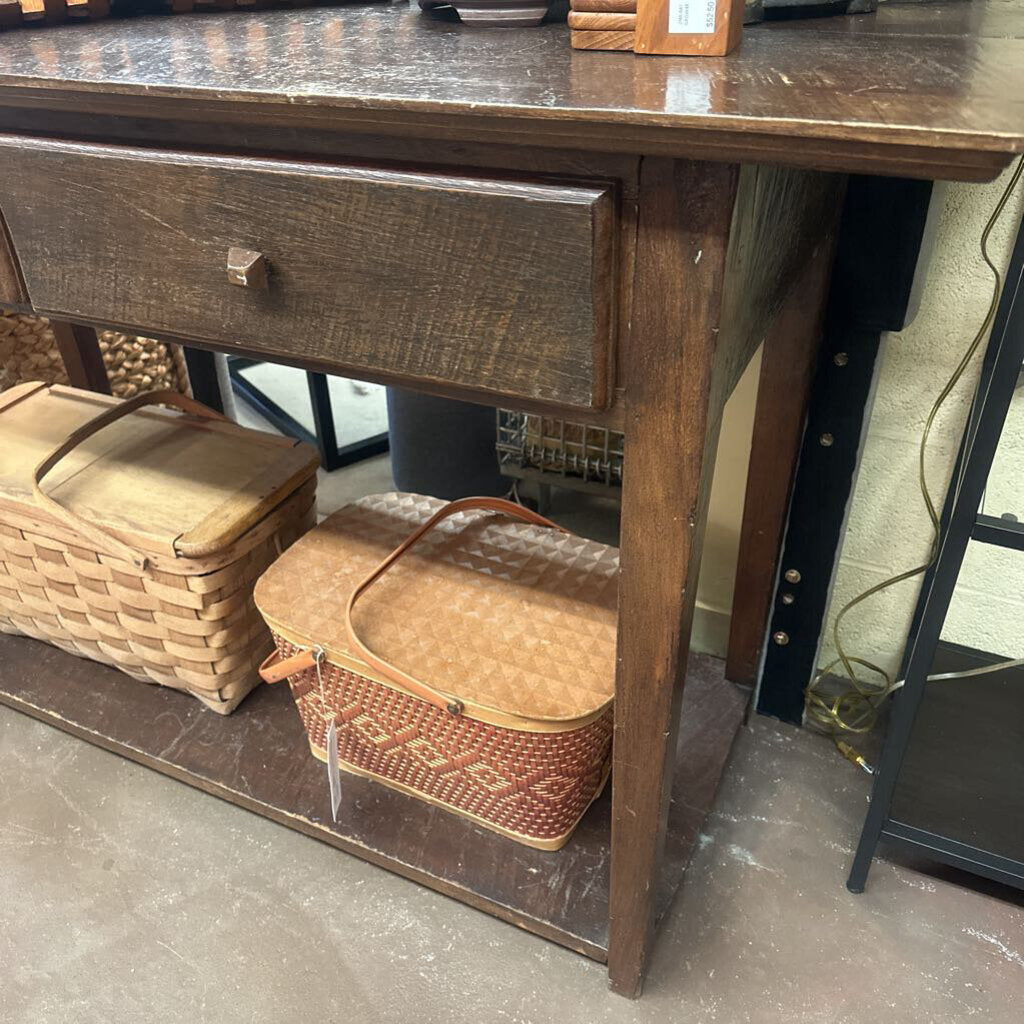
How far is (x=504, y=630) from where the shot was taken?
822 millimetres

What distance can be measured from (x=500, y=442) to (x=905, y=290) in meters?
0.72

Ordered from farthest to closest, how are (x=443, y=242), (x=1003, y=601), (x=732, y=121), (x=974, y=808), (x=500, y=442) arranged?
(x=500, y=442), (x=1003, y=601), (x=974, y=808), (x=443, y=242), (x=732, y=121)

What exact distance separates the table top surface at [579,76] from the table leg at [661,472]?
5 cm

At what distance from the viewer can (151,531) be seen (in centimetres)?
90

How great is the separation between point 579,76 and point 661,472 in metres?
0.23

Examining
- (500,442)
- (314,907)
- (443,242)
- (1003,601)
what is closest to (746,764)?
(1003,601)

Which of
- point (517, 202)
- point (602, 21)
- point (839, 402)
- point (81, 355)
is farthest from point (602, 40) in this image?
point (81, 355)

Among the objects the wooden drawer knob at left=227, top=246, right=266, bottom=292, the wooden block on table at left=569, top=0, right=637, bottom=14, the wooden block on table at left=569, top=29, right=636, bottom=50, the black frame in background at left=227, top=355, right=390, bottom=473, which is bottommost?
the black frame in background at left=227, top=355, right=390, bottom=473

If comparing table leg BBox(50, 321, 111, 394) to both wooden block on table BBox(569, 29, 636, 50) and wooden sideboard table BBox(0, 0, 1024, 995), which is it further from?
wooden block on table BBox(569, 29, 636, 50)

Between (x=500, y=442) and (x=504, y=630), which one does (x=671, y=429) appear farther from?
(x=500, y=442)

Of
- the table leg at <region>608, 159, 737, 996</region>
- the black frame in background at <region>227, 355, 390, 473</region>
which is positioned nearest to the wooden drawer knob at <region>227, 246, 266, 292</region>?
the table leg at <region>608, 159, 737, 996</region>

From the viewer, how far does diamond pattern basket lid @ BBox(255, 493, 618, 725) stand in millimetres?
772

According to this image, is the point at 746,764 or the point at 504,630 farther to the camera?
the point at 746,764

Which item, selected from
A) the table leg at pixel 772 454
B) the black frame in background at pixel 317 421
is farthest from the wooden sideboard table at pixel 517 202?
the black frame in background at pixel 317 421
